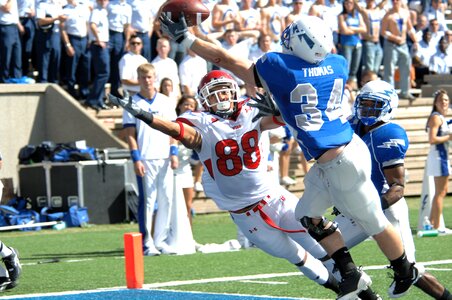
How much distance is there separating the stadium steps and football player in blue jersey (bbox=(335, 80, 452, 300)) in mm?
8208

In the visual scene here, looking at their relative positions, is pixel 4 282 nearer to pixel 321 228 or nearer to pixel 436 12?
pixel 321 228

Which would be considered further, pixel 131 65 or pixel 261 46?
pixel 261 46

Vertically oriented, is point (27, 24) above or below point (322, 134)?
below

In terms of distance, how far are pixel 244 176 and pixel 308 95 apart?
1230 mm

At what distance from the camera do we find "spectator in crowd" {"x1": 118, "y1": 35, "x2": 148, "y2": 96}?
48.3ft

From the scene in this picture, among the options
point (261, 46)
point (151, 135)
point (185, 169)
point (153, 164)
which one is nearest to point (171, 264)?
point (153, 164)

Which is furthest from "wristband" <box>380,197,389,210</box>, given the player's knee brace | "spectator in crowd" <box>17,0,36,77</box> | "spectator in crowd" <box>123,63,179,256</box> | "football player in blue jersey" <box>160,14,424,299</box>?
"spectator in crowd" <box>17,0,36,77</box>

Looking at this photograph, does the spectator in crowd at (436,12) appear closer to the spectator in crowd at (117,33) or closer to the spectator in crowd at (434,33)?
the spectator in crowd at (434,33)

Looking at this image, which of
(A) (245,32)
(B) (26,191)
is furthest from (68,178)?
(A) (245,32)

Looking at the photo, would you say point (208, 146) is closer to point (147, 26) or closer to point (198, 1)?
point (198, 1)

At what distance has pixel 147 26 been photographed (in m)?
16.1

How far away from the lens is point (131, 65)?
14.8 m

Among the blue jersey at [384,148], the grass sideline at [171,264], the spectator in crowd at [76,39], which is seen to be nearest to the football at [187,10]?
the blue jersey at [384,148]

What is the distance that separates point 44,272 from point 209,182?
273 centimetres
